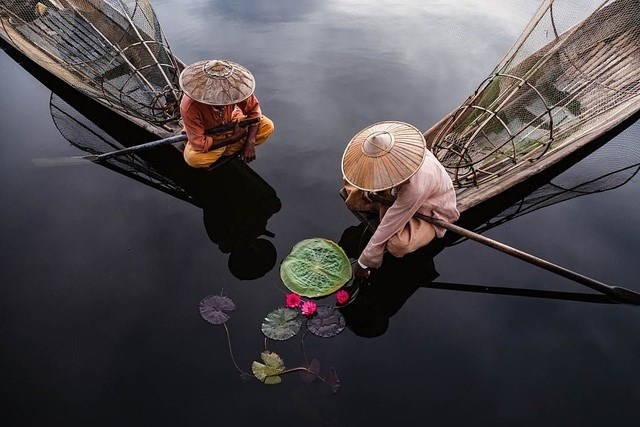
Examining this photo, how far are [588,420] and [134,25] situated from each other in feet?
19.4

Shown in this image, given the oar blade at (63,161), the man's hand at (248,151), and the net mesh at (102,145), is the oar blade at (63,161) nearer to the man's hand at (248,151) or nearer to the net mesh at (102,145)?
the net mesh at (102,145)

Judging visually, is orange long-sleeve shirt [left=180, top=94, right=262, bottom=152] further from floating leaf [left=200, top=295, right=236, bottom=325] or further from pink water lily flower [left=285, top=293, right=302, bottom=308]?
pink water lily flower [left=285, top=293, right=302, bottom=308]

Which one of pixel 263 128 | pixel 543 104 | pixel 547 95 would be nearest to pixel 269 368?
pixel 263 128

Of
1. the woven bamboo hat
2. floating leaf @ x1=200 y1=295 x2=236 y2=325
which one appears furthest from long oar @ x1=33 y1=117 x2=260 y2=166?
floating leaf @ x1=200 y1=295 x2=236 y2=325

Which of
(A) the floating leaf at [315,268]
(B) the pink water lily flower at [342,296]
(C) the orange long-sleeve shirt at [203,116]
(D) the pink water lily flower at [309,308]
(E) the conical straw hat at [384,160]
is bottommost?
(D) the pink water lily flower at [309,308]

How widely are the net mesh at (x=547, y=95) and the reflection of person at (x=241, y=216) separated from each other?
1.83 metres

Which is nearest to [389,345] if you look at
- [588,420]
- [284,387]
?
[284,387]

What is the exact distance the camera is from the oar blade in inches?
187

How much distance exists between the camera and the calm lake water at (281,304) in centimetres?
315

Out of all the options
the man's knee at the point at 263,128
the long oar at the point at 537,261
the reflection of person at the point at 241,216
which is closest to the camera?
the long oar at the point at 537,261

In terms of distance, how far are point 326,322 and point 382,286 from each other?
2.17ft

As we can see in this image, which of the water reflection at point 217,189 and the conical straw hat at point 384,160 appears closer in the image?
the conical straw hat at point 384,160

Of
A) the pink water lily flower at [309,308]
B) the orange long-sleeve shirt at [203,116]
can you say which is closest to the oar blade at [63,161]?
the orange long-sleeve shirt at [203,116]

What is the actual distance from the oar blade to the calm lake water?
86 mm
